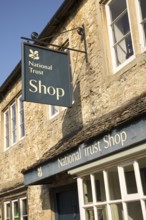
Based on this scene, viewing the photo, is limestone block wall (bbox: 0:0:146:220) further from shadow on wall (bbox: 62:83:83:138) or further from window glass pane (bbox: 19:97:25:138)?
window glass pane (bbox: 19:97:25:138)

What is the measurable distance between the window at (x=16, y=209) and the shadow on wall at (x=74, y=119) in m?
3.16

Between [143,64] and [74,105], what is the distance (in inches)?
90.5

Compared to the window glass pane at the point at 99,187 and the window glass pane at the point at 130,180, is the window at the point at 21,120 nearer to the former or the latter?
the window glass pane at the point at 99,187

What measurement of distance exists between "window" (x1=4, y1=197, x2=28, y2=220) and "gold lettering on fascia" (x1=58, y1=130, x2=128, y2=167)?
439 centimetres

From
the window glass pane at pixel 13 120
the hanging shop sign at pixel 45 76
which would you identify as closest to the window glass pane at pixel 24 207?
the window glass pane at pixel 13 120

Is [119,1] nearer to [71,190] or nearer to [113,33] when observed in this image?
[113,33]

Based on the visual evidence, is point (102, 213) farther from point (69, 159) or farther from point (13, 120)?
point (13, 120)

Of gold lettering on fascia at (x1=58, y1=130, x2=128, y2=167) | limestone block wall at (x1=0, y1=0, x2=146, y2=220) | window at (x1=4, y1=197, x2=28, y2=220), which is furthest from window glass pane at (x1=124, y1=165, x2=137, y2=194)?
window at (x1=4, y1=197, x2=28, y2=220)

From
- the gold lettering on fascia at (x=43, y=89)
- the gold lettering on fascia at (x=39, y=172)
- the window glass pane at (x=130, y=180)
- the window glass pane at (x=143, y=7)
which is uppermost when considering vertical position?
the window glass pane at (x=143, y=7)

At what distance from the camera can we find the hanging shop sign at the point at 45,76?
20.9ft

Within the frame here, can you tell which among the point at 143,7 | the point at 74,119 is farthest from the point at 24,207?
the point at 143,7

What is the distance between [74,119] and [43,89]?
46.3 inches

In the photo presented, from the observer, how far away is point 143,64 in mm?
5430

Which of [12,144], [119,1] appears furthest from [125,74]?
[12,144]
